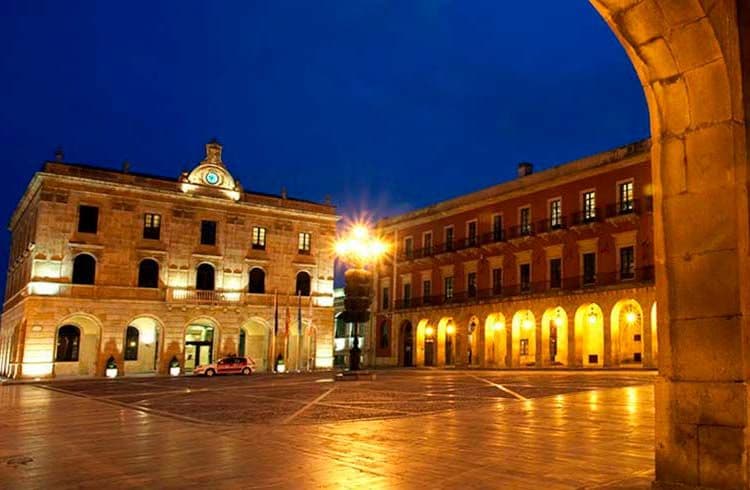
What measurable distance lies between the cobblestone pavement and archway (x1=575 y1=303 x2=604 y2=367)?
24.6 meters

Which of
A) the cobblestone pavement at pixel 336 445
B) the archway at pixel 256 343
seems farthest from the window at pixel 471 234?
the cobblestone pavement at pixel 336 445

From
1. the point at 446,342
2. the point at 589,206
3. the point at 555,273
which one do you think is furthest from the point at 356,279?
the point at 446,342

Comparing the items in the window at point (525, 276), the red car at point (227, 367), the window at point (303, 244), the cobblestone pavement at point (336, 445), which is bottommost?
the red car at point (227, 367)

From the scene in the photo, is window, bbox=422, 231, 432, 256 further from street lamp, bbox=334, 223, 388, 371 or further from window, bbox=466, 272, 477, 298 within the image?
street lamp, bbox=334, 223, 388, 371

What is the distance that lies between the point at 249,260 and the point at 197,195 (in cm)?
548

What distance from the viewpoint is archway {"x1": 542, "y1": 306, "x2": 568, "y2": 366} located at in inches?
1639

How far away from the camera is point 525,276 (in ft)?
146

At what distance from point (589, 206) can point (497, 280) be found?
8.82 meters

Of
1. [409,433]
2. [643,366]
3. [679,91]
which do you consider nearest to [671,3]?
[679,91]

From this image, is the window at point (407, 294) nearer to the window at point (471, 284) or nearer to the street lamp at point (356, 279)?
the window at point (471, 284)

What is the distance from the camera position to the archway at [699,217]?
17.1 feet

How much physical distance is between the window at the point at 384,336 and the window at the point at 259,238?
46.7ft

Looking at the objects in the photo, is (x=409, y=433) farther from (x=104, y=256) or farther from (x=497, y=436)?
(x=104, y=256)

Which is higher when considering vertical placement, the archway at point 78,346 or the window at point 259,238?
the window at point 259,238
